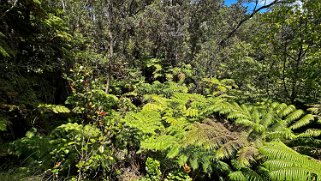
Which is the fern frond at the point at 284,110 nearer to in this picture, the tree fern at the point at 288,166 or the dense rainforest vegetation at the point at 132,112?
the dense rainforest vegetation at the point at 132,112

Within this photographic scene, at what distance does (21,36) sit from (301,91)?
6.95m

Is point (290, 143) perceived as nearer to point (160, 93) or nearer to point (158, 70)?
point (160, 93)

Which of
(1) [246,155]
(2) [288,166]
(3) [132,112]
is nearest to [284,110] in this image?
(1) [246,155]

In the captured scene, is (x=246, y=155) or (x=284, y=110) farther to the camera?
(x=284, y=110)

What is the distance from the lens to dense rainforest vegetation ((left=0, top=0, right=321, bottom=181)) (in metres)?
3.23

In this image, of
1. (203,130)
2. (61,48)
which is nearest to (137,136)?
(203,130)

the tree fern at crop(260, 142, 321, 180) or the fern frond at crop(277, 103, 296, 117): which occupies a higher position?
the fern frond at crop(277, 103, 296, 117)

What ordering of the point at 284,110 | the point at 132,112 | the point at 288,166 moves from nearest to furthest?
1. the point at 288,166
2. the point at 132,112
3. the point at 284,110

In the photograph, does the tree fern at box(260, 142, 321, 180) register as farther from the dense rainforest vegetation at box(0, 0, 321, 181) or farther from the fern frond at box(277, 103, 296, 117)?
the fern frond at box(277, 103, 296, 117)

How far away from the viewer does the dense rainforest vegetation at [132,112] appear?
10.6 ft

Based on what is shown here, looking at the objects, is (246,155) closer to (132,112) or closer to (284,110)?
(284,110)

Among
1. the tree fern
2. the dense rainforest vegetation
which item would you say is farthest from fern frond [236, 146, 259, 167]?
the tree fern

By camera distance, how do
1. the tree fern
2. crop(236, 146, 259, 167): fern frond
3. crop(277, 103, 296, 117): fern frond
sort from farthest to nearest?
crop(277, 103, 296, 117): fern frond < crop(236, 146, 259, 167): fern frond < the tree fern

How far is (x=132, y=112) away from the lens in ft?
14.4
